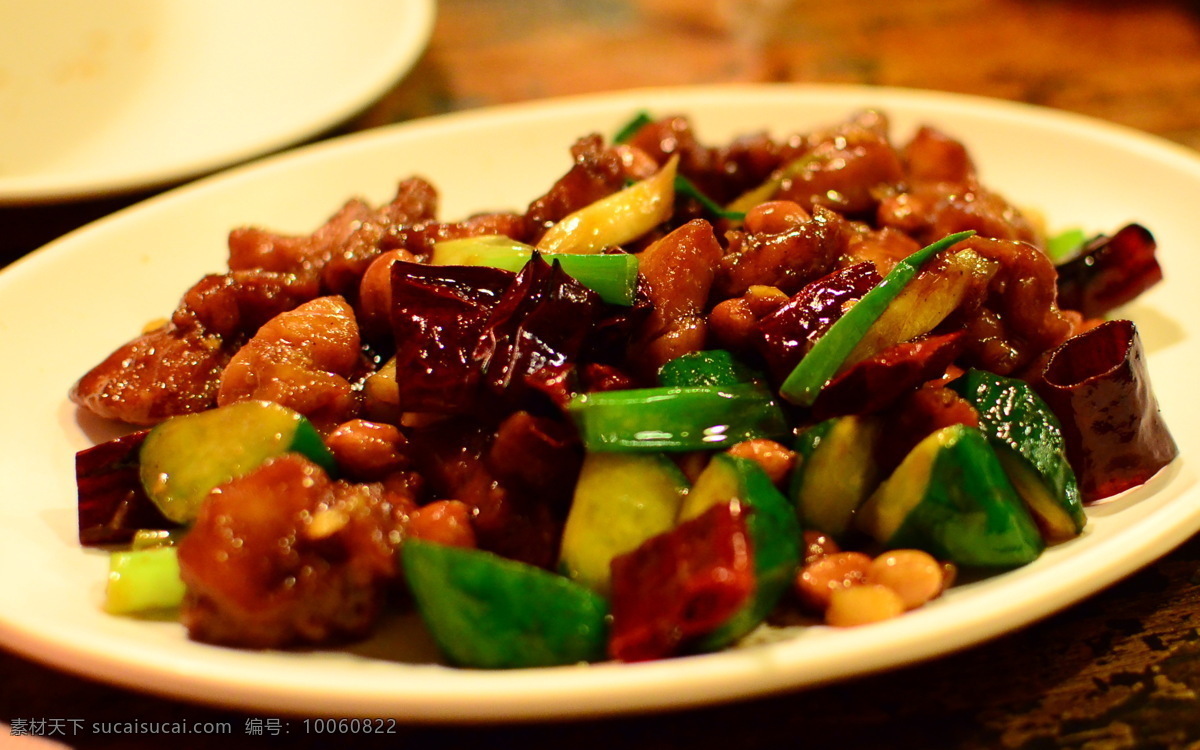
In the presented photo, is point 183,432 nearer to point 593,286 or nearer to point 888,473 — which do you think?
point 593,286

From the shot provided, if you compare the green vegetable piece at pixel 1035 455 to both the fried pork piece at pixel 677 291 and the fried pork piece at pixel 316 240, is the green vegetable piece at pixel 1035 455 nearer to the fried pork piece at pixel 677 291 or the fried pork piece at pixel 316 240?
the fried pork piece at pixel 677 291

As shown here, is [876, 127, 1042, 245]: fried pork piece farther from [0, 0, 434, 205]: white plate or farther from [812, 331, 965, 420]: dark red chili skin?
[0, 0, 434, 205]: white plate

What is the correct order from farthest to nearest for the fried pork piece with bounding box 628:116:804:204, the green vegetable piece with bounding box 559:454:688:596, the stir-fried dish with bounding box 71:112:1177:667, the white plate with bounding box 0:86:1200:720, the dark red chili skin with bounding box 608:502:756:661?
1. the fried pork piece with bounding box 628:116:804:204
2. the green vegetable piece with bounding box 559:454:688:596
3. the stir-fried dish with bounding box 71:112:1177:667
4. the dark red chili skin with bounding box 608:502:756:661
5. the white plate with bounding box 0:86:1200:720

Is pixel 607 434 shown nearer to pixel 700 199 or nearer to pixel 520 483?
pixel 520 483

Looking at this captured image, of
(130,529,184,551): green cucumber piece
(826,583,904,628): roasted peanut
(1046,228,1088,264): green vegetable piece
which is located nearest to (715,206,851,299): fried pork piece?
(826,583,904,628): roasted peanut

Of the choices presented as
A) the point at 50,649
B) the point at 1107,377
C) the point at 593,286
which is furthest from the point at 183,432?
the point at 1107,377
